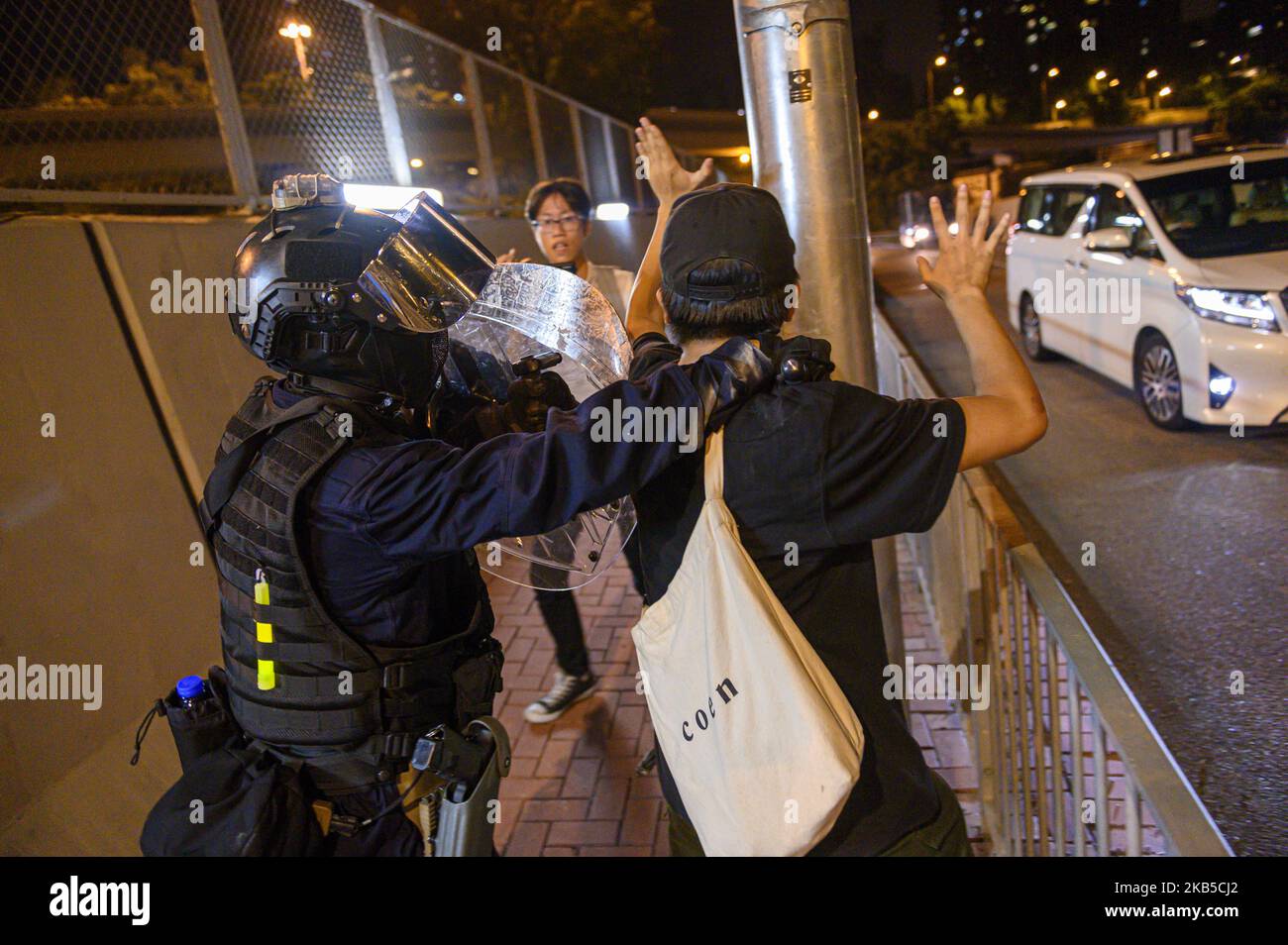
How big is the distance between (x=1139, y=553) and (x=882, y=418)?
4617 millimetres

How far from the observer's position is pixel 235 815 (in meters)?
2.05

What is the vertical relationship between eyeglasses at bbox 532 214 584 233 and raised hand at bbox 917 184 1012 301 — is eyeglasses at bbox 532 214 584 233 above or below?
above

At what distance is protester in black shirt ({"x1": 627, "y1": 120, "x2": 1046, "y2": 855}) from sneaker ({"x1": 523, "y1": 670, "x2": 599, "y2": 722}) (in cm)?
266

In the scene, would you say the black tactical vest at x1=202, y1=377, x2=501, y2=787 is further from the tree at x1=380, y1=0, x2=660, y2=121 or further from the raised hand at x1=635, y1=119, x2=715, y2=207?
the tree at x1=380, y1=0, x2=660, y2=121

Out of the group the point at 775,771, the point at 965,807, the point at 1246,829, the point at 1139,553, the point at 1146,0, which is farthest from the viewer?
the point at 1146,0

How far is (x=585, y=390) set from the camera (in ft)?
9.15

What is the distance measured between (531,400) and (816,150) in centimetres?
130

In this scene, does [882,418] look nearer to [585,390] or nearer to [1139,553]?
[585,390]

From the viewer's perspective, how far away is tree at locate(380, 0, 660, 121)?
20312mm

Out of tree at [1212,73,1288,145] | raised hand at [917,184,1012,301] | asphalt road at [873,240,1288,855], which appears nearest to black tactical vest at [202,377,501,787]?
raised hand at [917,184,1012,301]

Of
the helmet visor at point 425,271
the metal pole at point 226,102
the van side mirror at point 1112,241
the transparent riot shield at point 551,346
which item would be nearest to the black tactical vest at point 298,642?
the helmet visor at point 425,271

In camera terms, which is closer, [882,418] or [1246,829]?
[882,418]

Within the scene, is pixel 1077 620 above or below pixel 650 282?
below

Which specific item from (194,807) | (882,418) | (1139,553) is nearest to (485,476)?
(882,418)
